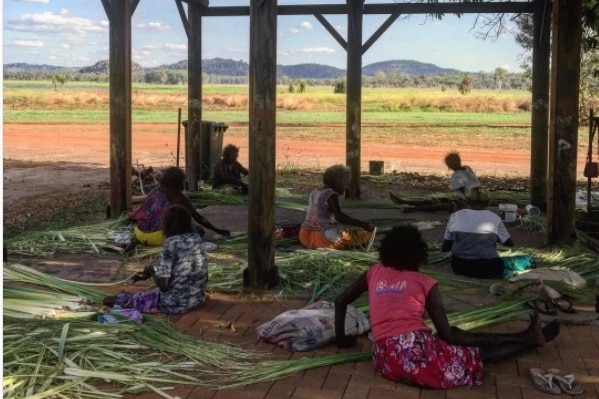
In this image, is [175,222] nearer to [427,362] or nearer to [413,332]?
[413,332]

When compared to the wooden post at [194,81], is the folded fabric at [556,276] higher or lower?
lower

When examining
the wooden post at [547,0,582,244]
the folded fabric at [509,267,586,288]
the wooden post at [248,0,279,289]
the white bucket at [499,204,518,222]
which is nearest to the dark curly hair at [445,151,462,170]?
the white bucket at [499,204,518,222]

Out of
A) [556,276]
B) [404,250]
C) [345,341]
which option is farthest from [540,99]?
[404,250]

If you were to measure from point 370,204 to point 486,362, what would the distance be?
7.22 meters

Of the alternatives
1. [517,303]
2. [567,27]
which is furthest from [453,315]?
[567,27]

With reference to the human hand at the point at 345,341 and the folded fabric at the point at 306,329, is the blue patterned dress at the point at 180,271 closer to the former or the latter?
the folded fabric at the point at 306,329

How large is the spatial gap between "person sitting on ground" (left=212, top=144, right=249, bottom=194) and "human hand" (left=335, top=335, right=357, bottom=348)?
8.13 metres

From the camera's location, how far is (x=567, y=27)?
8.20 meters

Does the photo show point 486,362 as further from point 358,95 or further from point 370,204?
point 358,95

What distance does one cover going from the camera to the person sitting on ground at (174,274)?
5.81 metres

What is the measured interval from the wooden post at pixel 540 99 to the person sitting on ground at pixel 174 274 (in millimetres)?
7564

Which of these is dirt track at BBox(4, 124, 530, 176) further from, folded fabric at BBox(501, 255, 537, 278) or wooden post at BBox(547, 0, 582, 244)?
folded fabric at BBox(501, 255, 537, 278)

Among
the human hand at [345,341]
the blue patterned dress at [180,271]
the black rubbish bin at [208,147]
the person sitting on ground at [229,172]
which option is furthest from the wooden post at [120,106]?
the human hand at [345,341]

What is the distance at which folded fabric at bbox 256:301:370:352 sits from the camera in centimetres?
501
